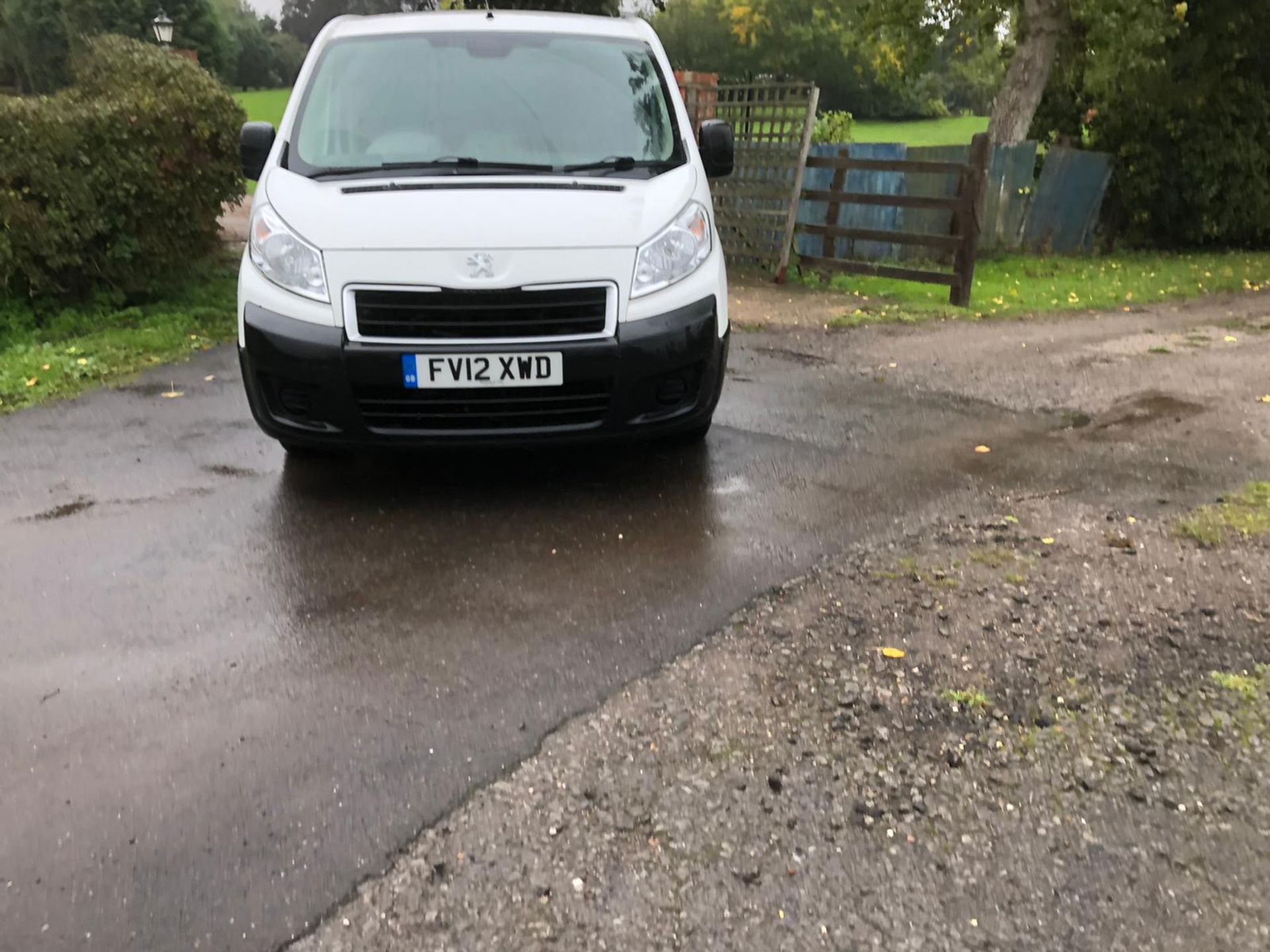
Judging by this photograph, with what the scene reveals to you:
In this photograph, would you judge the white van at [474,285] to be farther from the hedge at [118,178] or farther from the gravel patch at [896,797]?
the hedge at [118,178]

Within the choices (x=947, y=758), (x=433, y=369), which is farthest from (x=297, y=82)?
(x=947, y=758)

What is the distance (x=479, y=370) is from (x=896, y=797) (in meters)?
2.17

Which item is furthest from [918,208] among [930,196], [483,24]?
[483,24]

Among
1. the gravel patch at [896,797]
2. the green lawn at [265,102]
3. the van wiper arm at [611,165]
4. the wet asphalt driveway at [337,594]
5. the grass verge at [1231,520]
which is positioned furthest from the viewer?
the green lawn at [265,102]

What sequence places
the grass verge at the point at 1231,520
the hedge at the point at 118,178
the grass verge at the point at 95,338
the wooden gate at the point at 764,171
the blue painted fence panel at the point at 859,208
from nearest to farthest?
the grass verge at the point at 1231,520, the grass verge at the point at 95,338, the hedge at the point at 118,178, the wooden gate at the point at 764,171, the blue painted fence panel at the point at 859,208

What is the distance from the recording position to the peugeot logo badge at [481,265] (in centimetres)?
379

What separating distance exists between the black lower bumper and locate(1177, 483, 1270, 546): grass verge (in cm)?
203

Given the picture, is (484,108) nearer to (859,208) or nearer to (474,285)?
(474,285)

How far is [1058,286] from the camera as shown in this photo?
11.7m

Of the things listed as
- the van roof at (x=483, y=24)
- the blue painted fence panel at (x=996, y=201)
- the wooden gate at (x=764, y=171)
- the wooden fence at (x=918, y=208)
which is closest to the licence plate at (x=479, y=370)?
the van roof at (x=483, y=24)

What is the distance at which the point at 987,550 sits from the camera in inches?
150

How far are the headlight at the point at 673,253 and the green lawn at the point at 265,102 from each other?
37485 mm

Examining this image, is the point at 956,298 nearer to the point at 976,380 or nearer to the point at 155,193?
the point at 976,380

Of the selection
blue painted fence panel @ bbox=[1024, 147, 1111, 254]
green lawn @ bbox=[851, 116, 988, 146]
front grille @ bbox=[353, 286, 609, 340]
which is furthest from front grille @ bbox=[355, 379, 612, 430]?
green lawn @ bbox=[851, 116, 988, 146]
